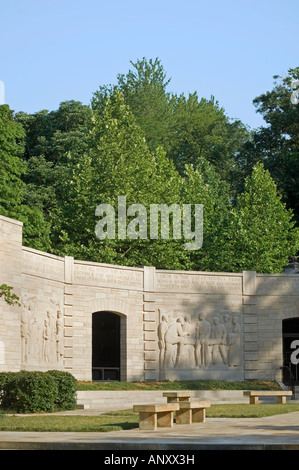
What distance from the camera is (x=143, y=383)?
32969 mm

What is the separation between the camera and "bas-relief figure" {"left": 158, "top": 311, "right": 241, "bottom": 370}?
34906 millimetres

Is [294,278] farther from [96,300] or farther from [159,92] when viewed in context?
[159,92]

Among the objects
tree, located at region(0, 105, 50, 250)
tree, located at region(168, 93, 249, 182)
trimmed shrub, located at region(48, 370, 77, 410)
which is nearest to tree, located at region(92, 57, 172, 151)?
tree, located at region(168, 93, 249, 182)

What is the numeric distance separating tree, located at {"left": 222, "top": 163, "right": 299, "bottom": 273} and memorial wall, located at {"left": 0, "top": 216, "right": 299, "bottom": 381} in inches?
336

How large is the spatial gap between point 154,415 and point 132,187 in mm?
28570

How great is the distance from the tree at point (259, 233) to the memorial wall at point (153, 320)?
8.54 m

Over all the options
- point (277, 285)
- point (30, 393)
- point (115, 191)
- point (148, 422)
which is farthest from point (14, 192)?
point (148, 422)

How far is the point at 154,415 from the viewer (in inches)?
642

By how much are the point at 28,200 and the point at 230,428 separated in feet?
113

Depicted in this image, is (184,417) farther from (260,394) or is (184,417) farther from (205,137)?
(205,137)

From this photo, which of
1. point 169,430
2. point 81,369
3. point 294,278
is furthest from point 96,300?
point 169,430

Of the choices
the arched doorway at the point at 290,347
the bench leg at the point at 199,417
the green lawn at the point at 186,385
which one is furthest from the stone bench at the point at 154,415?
the arched doorway at the point at 290,347

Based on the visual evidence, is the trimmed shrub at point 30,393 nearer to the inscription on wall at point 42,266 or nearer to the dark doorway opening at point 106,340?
the inscription on wall at point 42,266

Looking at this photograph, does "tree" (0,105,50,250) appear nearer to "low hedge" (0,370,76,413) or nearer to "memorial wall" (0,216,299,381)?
"memorial wall" (0,216,299,381)
